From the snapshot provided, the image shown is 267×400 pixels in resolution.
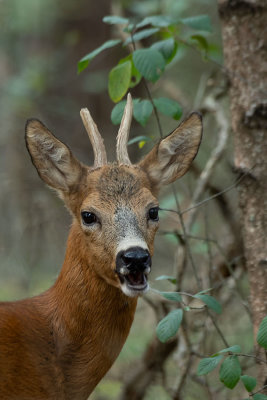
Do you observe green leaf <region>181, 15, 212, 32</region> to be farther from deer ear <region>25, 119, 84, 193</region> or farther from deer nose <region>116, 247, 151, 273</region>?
deer nose <region>116, 247, 151, 273</region>

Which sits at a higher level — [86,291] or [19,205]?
[19,205]

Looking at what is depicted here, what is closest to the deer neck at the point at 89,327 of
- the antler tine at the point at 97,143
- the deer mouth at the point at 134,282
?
the deer mouth at the point at 134,282

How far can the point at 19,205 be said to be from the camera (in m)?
10.6

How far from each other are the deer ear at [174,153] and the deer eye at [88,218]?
0.65 meters

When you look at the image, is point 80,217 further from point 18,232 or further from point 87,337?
point 18,232

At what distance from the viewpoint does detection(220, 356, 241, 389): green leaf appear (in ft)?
11.4

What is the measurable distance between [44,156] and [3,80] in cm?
892

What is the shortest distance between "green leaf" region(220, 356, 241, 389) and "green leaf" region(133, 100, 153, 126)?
5.74 ft

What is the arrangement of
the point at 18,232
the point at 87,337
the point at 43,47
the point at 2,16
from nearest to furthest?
the point at 87,337, the point at 18,232, the point at 2,16, the point at 43,47

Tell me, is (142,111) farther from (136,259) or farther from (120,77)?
(136,259)

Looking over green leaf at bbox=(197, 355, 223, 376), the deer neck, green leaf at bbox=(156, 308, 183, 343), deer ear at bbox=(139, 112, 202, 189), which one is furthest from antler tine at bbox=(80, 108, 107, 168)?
green leaf at bbox=(197, 355, 223, 376)

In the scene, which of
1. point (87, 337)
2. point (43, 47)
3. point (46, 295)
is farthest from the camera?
point (43, 47)

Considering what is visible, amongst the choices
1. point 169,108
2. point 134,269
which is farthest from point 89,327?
point 169,108

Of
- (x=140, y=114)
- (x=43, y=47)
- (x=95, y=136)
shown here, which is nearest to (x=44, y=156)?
(x=95, y=136)
